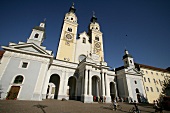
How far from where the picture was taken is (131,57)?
29031 mm

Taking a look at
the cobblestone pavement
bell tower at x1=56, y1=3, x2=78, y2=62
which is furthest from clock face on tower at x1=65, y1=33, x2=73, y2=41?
the cobblestone pavement

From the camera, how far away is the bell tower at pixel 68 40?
24.2 metres

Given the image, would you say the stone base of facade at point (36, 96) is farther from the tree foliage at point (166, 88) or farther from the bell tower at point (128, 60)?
the tree foliage at point (166, 88)

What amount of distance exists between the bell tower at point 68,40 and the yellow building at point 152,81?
79.3ft

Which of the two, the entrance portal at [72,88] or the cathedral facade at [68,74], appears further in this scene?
the entrance portal at [72,88]

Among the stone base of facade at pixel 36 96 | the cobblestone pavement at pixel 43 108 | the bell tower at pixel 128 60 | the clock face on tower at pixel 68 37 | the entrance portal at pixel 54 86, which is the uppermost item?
the clock face on tower at pixel 68 37

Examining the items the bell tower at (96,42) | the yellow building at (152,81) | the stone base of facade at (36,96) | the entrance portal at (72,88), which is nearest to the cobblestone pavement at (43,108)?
the stone base of facade at (36,96)

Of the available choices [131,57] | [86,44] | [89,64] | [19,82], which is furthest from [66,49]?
[131,57]

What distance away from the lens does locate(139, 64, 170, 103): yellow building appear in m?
26.5

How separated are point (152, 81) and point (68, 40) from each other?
3076 centimetres

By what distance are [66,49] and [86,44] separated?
769 centimetres

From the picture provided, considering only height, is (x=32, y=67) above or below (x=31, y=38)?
below

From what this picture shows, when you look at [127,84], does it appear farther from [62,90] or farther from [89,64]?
[62,90]

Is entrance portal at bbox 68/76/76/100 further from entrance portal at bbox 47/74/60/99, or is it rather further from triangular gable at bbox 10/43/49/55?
triangular gable at bbox 10/43/49/55
